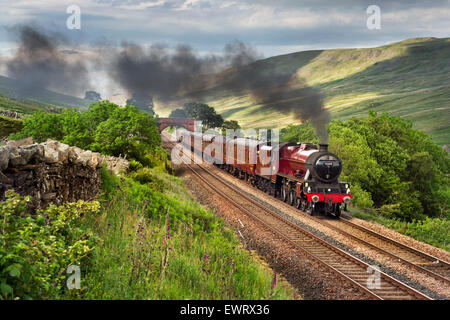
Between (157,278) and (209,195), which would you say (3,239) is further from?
(209,195)

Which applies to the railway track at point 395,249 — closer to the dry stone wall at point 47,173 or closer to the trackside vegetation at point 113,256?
the trackside vegetation at point 113,256

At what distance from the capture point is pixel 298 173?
74.5ft

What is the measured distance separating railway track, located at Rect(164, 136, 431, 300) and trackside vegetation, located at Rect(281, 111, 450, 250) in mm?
12578

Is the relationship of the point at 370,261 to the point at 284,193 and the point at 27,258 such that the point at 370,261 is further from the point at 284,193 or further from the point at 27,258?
the point at 284,193

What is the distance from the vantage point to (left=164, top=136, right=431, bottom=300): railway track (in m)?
10.1

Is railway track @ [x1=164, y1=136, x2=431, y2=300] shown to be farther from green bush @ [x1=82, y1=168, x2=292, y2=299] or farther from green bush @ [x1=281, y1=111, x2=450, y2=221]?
green bush @ [x1=281, y1=111, x2=450, y2=221]

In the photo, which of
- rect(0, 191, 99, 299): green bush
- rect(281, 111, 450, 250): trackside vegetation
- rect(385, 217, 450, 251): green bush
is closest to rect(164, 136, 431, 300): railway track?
rect(385, 217, 450, 251): green bush

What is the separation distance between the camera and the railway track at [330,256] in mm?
10139

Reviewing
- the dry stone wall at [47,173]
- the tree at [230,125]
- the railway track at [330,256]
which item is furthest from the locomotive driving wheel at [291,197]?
the tree at [230,125]

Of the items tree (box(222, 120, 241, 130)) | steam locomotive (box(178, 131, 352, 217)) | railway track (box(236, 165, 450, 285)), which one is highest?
tree (box(222, 120, 241, 130))

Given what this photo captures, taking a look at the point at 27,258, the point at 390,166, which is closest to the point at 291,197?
the point at 27,258

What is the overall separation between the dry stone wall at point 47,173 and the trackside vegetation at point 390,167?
2374cm

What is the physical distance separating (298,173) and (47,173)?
17.1m
